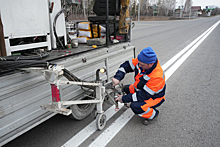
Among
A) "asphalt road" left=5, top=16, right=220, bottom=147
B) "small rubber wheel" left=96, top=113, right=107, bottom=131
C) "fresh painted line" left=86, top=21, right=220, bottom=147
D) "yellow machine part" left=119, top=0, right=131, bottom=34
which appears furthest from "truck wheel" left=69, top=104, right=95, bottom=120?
"yellow machine part" left=119, top=0, right=131, bottom=34

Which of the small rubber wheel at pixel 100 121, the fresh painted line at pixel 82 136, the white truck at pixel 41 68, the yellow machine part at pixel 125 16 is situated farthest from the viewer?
the yellow machine part at pixel 125 16

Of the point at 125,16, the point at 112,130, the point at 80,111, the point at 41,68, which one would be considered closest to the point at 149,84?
the point at 112,130

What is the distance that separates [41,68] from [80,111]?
123 cm

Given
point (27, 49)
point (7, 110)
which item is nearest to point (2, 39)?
point (27, 49)

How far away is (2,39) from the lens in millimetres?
2531

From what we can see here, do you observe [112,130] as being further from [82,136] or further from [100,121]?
[82,136]

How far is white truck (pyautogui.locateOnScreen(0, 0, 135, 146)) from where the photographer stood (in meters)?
2.00

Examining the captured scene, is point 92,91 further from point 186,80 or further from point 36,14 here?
point 186,80

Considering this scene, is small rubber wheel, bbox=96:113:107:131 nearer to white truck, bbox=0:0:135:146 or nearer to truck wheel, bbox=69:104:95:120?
white truck, bbox=0:0:135:146

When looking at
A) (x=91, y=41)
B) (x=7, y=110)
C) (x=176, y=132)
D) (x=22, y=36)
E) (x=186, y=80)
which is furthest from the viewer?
(x=186, y=80)

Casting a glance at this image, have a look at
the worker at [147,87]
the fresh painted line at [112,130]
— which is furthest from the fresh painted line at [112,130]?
the worker at [147,87]

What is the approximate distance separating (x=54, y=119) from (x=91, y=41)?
1593mm

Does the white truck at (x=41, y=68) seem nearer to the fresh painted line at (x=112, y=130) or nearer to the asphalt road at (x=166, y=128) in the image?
the fresh painted line at (x=112, y=130)

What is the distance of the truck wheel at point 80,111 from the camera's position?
117 inches
